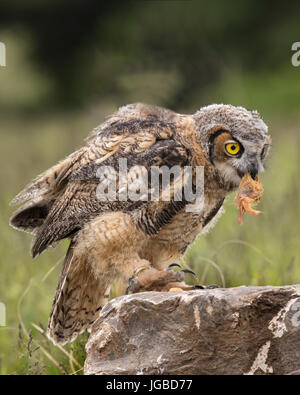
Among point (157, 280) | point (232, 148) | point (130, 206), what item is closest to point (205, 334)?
point (157, 280)

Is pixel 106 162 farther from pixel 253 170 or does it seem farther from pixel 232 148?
pixel 253 170

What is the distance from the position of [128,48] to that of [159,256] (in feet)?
16.6

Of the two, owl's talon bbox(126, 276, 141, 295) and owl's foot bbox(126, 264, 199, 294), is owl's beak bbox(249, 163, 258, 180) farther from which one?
owl's talon bbox(126, 276, 141, 295)

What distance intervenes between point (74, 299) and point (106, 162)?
897 mm

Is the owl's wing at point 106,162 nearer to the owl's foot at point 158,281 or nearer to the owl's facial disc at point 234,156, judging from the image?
the owl's facial disc at point 234,156

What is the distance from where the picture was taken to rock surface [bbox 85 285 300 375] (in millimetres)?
2939

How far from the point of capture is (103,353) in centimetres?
313

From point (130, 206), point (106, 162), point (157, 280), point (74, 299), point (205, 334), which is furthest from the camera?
point (74, 299)

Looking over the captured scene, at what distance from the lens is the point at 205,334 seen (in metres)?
3.00

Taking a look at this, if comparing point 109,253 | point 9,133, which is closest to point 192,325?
point 109,253

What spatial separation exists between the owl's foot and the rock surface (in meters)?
0.65

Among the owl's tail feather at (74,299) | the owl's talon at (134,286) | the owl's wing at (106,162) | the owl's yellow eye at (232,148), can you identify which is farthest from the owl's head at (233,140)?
the owl's tail feather at (74,299)

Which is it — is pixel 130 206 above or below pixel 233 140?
below

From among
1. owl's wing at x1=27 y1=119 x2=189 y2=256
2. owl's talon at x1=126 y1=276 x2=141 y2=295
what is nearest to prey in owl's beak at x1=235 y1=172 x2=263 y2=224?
owl's wing at x1=27 y1=119 x2=189 y2=256
